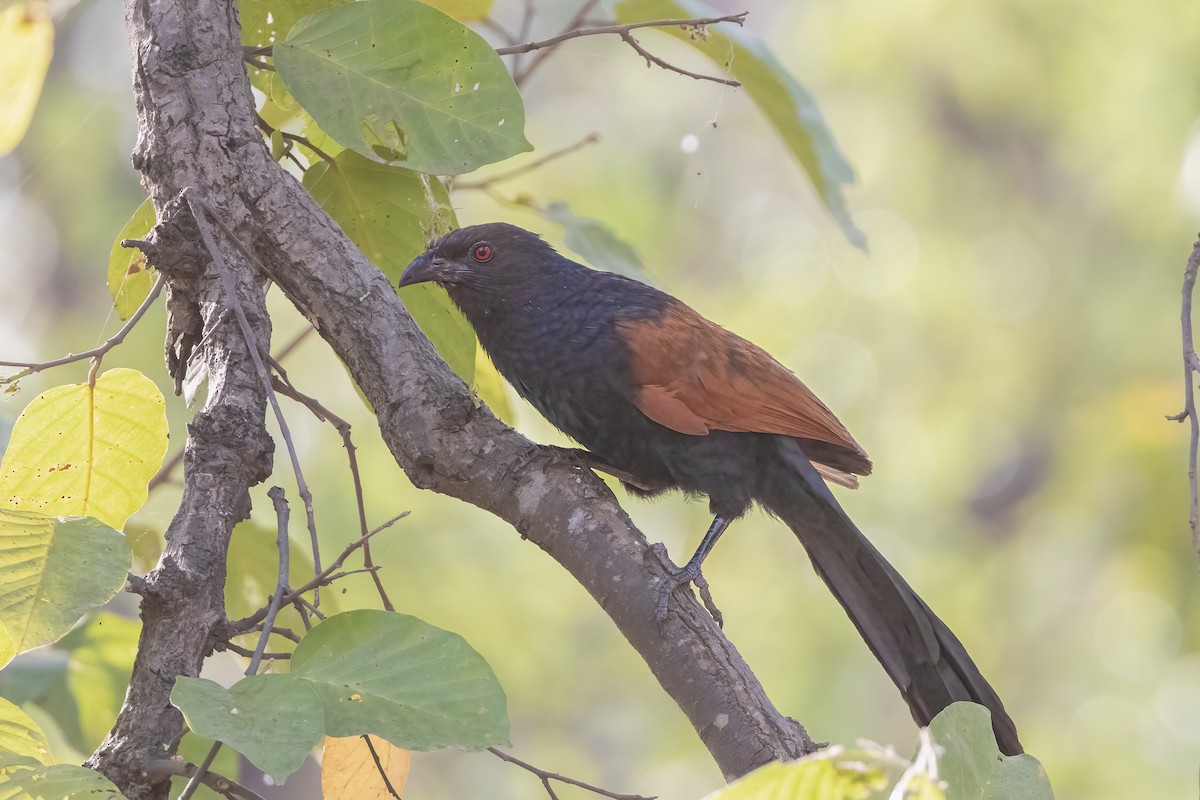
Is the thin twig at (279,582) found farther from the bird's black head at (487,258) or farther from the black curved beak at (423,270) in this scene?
the bird's black head at (487,258)

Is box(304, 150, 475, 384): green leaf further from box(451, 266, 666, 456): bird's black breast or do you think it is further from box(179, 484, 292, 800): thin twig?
box(179, 484, 292, 800): thin twig

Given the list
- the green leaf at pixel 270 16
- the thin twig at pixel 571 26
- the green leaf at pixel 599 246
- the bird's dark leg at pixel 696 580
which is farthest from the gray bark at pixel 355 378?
the thin twig at pixel 571 26

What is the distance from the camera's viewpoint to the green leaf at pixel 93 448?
1375 millimetres

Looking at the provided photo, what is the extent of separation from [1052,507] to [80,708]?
18.1ft

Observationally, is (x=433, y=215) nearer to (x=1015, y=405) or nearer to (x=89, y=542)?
(x=89, y=542)

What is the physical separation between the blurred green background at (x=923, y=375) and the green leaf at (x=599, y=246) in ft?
8.16

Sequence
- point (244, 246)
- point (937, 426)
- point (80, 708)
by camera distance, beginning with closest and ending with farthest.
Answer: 1. point (244, 246)
2. point (80, 708)
3. point (937, 426)

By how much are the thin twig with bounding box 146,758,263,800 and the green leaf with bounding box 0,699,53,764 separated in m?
0.10

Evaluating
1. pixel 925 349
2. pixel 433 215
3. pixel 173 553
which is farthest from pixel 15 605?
pixel 925 349

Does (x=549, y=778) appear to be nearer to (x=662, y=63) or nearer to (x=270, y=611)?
(x=270, y=611)

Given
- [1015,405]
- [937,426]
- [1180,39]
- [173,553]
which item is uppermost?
[1180,39]

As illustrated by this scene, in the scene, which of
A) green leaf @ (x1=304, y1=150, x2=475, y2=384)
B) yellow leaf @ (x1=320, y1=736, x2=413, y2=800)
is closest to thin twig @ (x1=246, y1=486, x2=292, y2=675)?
yellow leaf @ (x1=320, y1=736, x2=413, y2=800)

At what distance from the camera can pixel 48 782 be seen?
93 cm

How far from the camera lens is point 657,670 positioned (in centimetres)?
135
